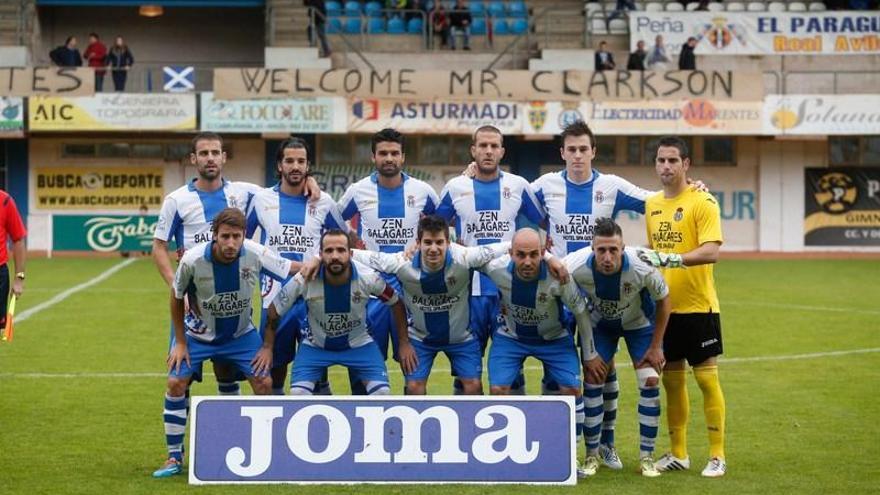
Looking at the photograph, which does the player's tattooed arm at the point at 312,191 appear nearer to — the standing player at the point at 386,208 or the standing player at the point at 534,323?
the standing player at the point at 386,208

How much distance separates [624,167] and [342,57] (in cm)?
690

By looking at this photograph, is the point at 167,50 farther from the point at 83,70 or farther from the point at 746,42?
the point at 746,42

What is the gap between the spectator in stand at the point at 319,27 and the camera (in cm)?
3350

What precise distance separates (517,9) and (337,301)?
89.9 ft

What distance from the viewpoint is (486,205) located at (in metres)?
10.1

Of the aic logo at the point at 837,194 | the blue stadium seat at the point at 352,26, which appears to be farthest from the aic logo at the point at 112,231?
the aic logo at the point at 837,194

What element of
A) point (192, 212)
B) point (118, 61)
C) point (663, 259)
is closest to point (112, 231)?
point (118, 61)

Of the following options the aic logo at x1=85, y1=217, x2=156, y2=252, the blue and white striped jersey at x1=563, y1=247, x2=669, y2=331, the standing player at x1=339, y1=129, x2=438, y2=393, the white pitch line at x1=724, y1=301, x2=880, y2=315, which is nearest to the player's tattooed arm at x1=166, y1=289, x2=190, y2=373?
the standing player at x1=339, y1=129, x2=438, y2=393

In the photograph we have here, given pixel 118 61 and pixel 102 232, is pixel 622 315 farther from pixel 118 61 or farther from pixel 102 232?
pixel 118 61

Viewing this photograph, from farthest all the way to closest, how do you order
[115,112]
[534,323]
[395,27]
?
[395,27] < [115,112] < [534,323]

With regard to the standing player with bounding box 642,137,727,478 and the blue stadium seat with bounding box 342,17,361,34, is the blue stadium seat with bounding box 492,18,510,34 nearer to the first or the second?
the blue stadium seat with bounding box 342,17,361,34

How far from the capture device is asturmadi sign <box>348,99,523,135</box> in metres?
31.3

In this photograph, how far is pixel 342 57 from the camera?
3406 cm

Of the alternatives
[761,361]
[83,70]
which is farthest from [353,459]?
[83,70]
